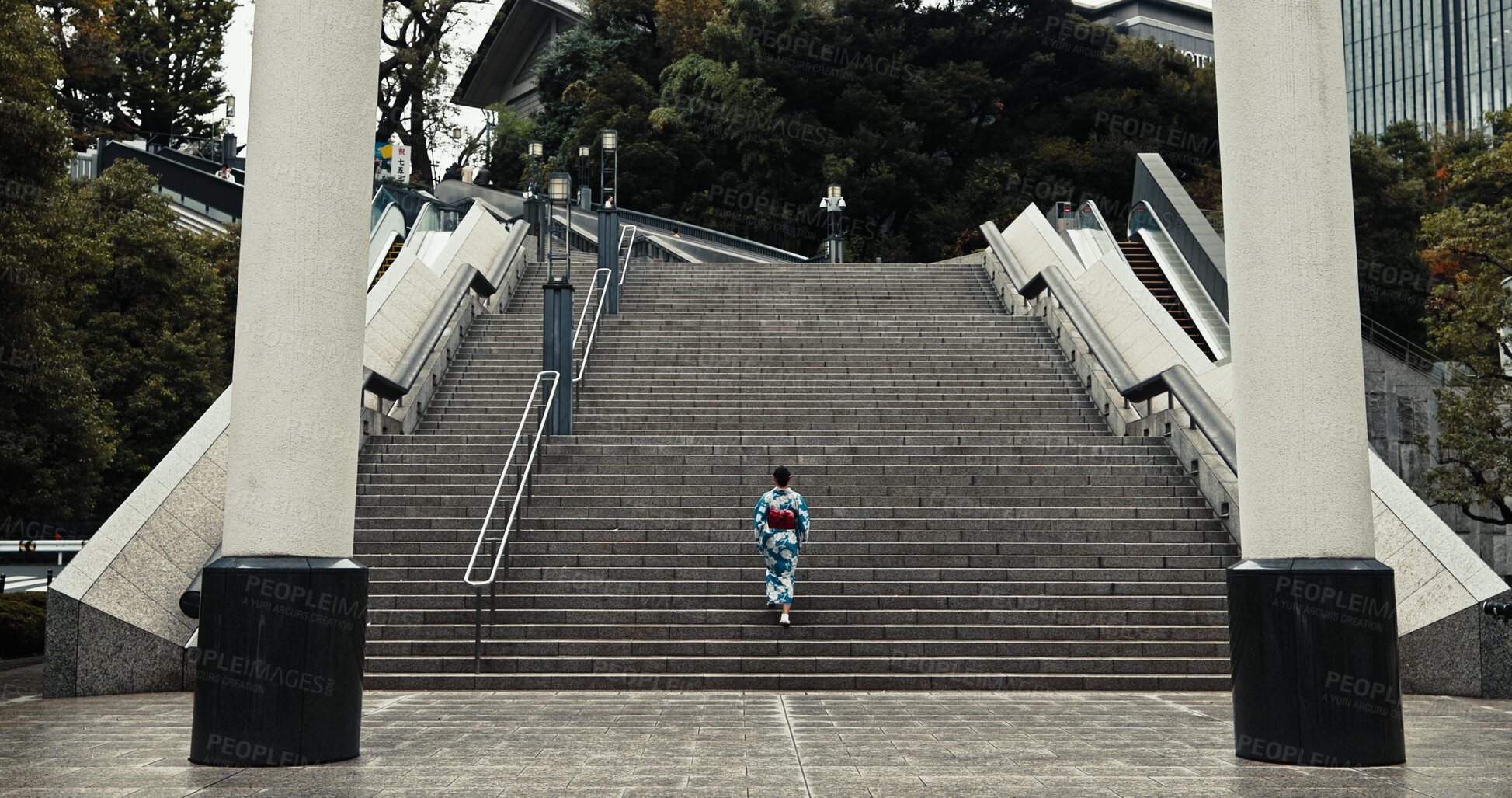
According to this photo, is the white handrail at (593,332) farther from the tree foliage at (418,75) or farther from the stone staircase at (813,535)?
the tree foliage at (418,75)

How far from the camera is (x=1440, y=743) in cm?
623

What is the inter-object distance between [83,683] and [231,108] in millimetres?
45542

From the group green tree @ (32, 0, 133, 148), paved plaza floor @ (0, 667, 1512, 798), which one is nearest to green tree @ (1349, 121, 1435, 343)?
paved plaza floor @ (0, 667, 1512, 798)

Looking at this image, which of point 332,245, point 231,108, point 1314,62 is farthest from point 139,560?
point 231,108

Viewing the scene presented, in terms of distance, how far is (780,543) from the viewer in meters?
9.84

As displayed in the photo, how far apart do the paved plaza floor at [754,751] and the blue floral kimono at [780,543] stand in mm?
1416

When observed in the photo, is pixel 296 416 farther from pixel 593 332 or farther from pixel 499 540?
pixel 593 332

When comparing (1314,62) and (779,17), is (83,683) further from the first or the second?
(779,17)

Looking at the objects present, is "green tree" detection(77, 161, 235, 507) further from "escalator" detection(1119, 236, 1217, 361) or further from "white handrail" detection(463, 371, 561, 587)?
"escalator" detection(1119, 236, 1217, 361)

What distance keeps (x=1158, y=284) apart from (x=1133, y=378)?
27.1 ft

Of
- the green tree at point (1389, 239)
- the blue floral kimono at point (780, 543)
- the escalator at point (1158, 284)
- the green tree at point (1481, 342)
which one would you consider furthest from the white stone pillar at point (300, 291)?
the green tree at point (1389, 239)

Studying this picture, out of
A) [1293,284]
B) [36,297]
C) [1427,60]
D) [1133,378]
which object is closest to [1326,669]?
[1293,284]

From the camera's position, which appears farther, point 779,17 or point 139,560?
point 779,17

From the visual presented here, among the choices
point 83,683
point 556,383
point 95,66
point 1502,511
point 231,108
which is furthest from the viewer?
point 231,108
